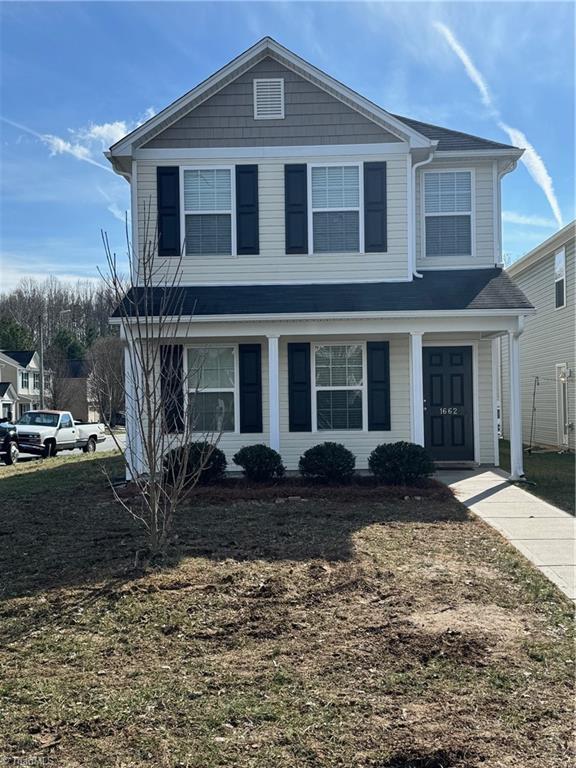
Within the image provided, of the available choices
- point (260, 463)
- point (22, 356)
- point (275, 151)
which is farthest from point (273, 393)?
point (22, 356)

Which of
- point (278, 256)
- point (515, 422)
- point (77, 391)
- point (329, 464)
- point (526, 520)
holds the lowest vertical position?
point (526, 520)

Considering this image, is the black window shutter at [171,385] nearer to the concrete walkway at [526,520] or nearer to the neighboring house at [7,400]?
the concrete walkway at [526,520]

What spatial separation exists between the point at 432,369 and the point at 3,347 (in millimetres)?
45804

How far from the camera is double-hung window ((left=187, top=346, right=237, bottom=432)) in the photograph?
11758 millimetres

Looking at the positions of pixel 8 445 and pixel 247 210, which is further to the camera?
pixel 8 445

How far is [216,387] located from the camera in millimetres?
11805

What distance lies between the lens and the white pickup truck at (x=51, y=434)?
20.1m

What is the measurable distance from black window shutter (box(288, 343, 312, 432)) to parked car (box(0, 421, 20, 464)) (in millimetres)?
10342

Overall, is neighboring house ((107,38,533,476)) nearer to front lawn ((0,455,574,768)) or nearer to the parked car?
front lawn ((0,455,574,768))

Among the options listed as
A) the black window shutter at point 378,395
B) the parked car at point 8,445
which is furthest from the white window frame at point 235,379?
the parked car at point 8,445

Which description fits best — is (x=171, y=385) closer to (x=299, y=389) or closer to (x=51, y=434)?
(x=299, y=389)

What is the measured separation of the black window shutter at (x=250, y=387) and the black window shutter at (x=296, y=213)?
80.0 inches

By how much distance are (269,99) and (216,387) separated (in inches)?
211

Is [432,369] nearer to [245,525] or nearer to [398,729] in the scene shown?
[245,525]
